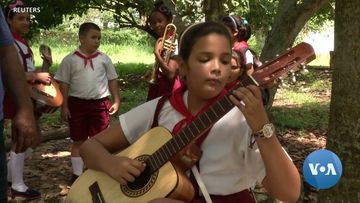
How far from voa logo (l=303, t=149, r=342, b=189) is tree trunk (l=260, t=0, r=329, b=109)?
3468mm

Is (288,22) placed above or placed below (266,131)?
above

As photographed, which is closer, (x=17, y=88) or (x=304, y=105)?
(x=17, y=88)

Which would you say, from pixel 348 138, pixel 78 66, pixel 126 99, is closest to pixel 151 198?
pixel 348 138

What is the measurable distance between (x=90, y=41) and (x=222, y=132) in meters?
3.08

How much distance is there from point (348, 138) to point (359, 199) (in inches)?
14.7

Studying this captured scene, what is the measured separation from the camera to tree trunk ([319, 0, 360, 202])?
122 inches

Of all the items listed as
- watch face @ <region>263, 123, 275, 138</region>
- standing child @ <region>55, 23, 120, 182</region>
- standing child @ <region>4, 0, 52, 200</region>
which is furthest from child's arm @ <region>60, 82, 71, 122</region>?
watch face @ <region>263, 123, 275, 138</region>

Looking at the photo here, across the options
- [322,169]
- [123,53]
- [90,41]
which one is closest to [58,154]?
[90,41]

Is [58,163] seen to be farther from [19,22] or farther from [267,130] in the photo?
[267,130]

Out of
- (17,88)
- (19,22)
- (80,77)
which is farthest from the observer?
(80,77)

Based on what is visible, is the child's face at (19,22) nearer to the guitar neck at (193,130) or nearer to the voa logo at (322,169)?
the guitar neck at (193,130)

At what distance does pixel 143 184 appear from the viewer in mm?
2531

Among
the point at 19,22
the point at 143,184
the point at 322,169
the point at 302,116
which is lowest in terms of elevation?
the point at 302,116

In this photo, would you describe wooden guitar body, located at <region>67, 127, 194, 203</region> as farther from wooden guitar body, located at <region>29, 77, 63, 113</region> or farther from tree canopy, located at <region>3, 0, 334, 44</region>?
tree canopy, located at <region>3, 0, 334, 44</region>
